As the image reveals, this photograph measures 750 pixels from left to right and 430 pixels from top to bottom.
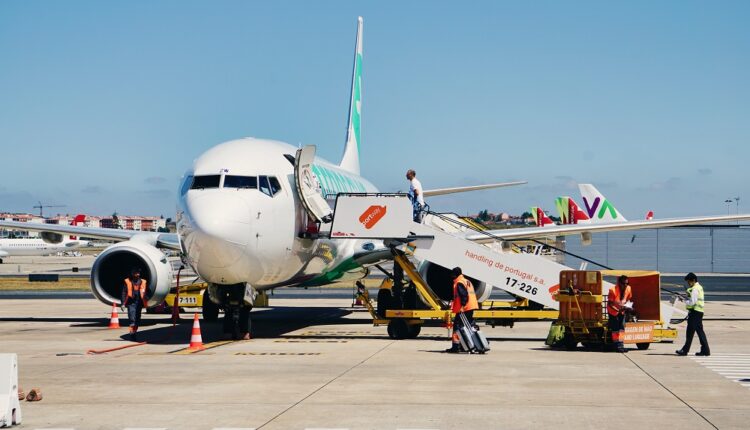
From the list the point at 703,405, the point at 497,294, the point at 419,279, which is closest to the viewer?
the point at 703,405

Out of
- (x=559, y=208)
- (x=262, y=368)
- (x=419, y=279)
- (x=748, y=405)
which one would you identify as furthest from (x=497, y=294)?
(x=559, y=208)

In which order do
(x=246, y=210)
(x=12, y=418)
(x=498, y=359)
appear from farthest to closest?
(x=246, y=210) → (x=498, y=359) → (x=12, y=418)

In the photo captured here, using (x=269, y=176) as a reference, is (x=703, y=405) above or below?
below

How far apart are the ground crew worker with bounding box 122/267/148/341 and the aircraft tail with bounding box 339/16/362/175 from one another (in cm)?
1633

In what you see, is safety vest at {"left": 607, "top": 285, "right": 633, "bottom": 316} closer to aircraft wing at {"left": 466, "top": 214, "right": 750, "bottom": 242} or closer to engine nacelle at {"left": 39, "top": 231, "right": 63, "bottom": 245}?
aircraft wing at {"left": 466, "top": 214, "right": 750, "bottom": 242}

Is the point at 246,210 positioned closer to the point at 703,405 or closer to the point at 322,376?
the point at 322,376

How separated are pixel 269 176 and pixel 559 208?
72.8 metres

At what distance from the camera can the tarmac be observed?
35.1 ft

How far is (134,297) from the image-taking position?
22.4 metres

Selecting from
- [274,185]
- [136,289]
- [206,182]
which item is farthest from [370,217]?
[136,289]

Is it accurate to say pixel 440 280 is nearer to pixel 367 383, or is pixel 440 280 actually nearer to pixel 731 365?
pixel 731 365

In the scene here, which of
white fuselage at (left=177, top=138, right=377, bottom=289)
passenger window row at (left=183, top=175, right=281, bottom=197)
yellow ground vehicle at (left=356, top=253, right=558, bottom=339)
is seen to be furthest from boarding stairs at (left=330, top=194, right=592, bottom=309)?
passenger window row at (left=183, top=175, right=281, bottom=197)

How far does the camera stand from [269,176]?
19688 millimetres

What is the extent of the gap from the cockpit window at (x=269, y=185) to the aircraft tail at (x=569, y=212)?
201 ft
